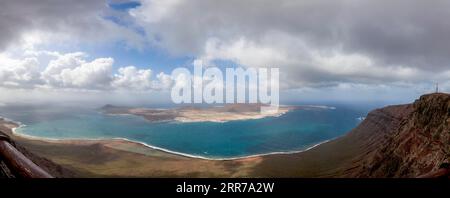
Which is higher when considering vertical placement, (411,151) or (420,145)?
(420,145)

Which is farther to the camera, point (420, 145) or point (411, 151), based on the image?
point (411, 151)

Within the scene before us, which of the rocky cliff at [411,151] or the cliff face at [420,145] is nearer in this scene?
the cliff face at [420,145]

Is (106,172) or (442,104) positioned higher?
(442,104)

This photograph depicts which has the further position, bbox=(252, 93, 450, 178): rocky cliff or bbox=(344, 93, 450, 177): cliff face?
bbox=(252, 93, 450, 178): rocky cliff
